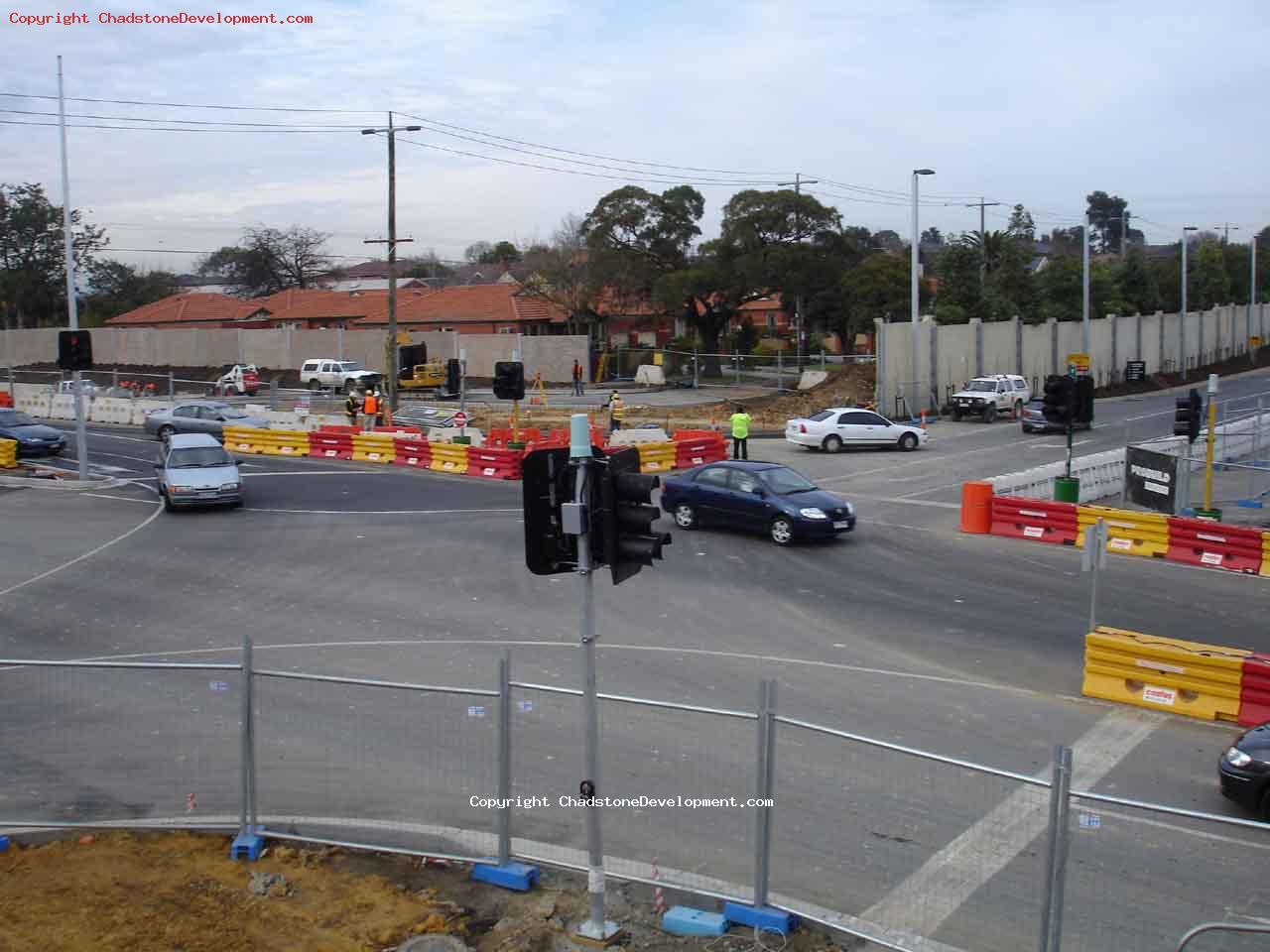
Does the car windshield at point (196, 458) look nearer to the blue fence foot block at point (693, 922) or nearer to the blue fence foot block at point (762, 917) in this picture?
the blue fence foot block at point (693, 922)

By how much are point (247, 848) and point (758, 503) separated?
595 inches

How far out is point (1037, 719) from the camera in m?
12.2

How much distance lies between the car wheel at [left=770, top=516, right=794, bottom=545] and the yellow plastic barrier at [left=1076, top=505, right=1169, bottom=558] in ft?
16.9

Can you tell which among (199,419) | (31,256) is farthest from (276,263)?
(199,419)

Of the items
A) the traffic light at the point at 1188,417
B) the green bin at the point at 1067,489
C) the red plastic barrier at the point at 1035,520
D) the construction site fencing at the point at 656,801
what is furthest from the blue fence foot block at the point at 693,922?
the traffic light at the point at 1188,417

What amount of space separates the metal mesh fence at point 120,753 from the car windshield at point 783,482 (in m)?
14.7

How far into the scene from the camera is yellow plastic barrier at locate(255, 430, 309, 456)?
38219mm

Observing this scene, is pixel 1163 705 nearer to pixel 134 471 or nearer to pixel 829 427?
pixel 829 427

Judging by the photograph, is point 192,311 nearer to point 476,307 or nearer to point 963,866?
point 476,307

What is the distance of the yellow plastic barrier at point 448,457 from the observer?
1312 inches

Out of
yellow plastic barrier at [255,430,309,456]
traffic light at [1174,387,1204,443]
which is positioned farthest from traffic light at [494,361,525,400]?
traffic light at [1174,387,1204,443]

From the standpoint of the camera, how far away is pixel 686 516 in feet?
77.6

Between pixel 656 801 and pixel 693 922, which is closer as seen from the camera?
pixel 693 922

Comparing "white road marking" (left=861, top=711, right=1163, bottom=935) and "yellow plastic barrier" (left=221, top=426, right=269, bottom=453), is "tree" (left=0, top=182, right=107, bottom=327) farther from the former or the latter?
"white road marking" (left=861, top=711, right=1163, bottom=935)
